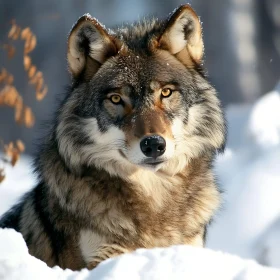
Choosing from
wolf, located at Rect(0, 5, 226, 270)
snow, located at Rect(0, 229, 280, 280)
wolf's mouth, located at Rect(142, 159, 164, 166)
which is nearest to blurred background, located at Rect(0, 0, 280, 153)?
wolf, located at Rect(0, 5, 226, 270)

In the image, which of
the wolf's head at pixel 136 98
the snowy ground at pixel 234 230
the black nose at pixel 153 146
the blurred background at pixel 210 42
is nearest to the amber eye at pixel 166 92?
the wolf's head at pixel 136 98

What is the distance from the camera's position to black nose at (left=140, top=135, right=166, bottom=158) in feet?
15.0

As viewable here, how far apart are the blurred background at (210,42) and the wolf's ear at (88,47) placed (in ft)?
48.6

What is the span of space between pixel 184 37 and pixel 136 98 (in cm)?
56

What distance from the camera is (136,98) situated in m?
4.77

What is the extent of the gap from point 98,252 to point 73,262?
163 mm

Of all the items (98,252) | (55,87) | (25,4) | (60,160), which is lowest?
(55,87)

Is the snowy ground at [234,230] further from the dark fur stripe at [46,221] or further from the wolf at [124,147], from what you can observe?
the dark fur stripe at [46,221]

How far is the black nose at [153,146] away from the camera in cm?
456

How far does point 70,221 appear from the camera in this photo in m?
5.00

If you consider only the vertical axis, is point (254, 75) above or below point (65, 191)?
below

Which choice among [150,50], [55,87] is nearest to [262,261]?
[150,50]

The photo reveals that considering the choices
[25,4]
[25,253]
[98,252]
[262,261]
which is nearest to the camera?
[25,253]

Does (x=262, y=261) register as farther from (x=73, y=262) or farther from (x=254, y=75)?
(x=254, y=75)
